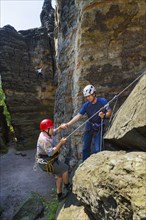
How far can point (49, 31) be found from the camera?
28.0 meters

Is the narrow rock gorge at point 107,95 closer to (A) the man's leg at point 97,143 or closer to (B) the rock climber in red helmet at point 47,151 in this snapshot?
(A) the man's leg at point 97,143

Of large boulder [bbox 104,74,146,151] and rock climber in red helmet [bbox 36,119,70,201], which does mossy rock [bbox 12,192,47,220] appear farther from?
large boulder [bbox 104,74,146,151]

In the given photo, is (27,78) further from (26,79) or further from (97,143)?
(97,143)

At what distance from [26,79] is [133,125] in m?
20.4

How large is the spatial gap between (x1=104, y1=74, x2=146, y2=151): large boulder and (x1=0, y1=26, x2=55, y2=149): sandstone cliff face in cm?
1808

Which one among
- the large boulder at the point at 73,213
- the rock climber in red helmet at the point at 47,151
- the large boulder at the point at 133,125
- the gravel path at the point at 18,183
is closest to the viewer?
the large boulder at the point at 133,125

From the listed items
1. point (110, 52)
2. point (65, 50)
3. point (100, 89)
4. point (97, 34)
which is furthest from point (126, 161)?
point (65, 50)

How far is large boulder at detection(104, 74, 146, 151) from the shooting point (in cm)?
412

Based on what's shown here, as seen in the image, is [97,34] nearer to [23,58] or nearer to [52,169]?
[52,169]

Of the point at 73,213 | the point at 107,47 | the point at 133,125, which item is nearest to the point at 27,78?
the point at 107,47

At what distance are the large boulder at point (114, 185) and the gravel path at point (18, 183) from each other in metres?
6.22

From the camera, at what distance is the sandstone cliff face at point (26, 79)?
73.3 ft

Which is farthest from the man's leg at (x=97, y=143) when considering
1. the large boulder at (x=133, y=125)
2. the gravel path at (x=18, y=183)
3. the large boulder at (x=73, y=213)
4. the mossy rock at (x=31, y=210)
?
the gravel path at (x=18, y=183)

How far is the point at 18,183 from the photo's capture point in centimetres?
1298
